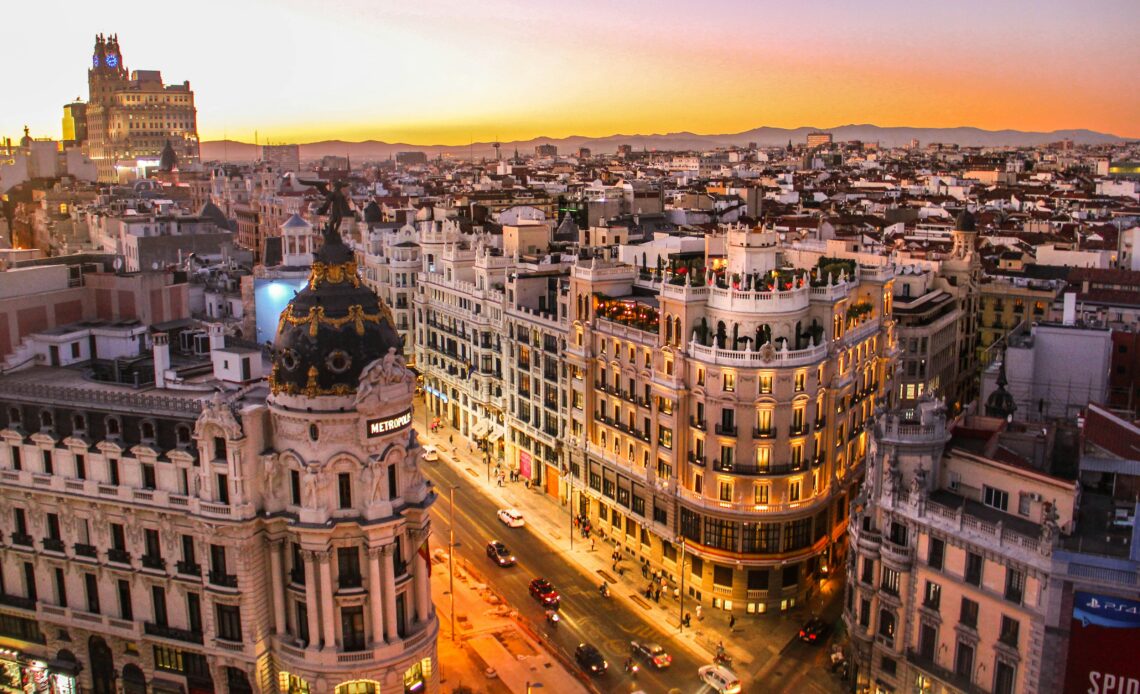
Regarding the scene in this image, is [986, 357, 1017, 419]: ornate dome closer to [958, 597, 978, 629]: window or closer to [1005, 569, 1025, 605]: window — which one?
[958, 597, 978, 629]: window

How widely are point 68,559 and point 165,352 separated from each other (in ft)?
50.3

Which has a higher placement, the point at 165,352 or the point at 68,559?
the point at 165,352

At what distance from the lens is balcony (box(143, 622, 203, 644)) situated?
64.6 metres

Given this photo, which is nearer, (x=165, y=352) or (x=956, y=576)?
(x=956, y=576)

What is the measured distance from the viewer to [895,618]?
63.5 m

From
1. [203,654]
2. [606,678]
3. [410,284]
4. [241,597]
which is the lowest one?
[606,678]

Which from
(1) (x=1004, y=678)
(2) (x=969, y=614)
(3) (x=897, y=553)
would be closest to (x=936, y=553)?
(3) (x=897, y=553)

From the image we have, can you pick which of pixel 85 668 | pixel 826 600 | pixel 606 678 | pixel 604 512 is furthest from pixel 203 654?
pixel 826 600

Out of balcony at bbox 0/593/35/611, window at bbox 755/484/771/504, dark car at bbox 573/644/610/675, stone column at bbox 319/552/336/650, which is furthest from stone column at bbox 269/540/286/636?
window at bbox 755/484/771/504

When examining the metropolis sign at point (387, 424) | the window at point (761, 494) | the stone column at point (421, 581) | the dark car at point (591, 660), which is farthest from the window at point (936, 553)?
the metropolis sign at point (387, 424)

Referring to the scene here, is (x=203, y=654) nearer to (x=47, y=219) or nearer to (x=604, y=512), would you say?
(x=604, y=512)

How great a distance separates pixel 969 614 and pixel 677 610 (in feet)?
96.5

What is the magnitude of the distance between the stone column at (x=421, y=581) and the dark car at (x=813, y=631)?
30.9m

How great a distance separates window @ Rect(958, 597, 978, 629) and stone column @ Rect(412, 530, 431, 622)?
33.2 meters
